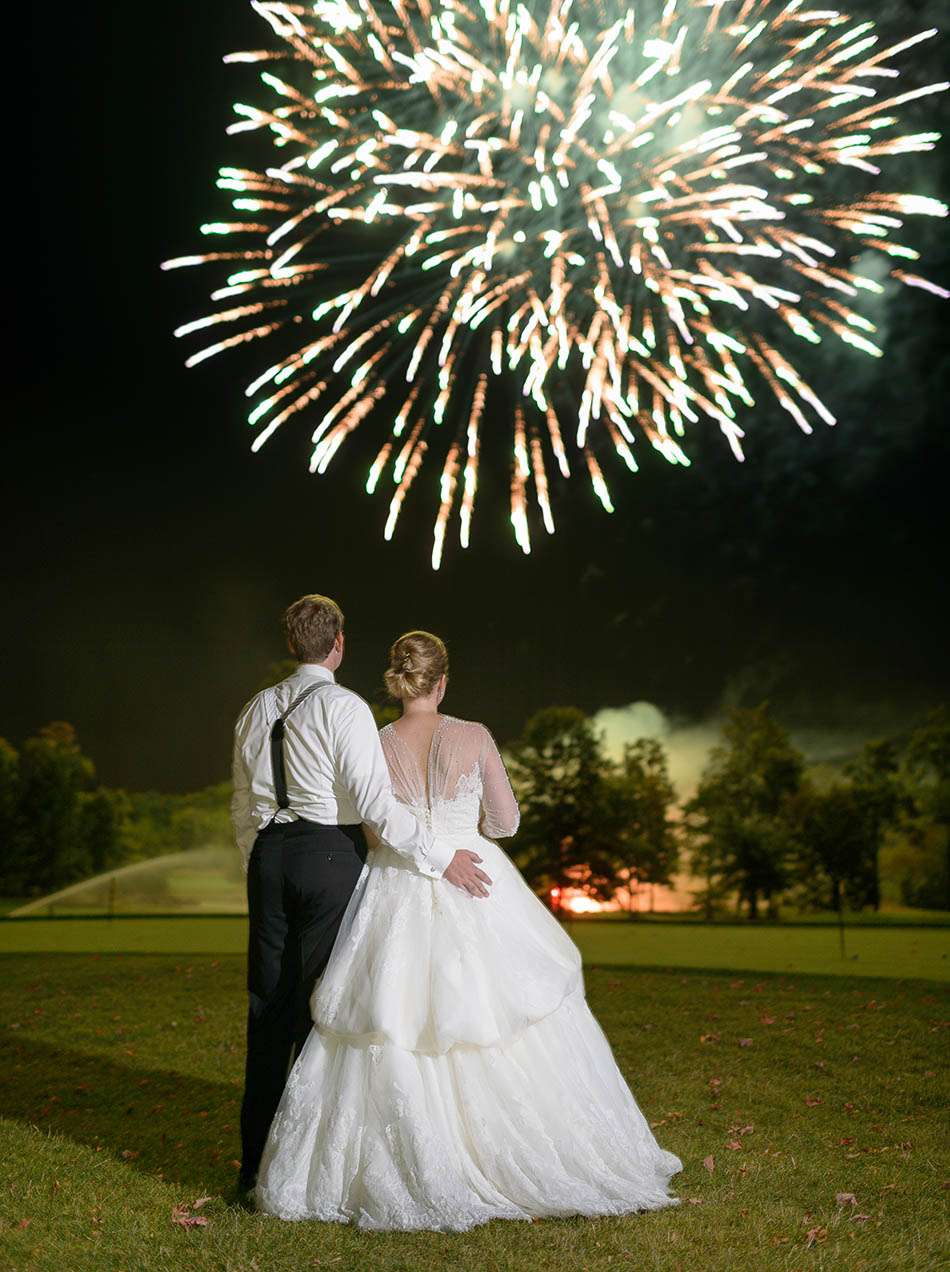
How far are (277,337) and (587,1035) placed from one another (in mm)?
27394

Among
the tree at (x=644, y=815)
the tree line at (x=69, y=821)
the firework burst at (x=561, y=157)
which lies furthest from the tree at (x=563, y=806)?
the firework burst at (x=561, y=157)

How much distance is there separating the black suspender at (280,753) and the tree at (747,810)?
3933cm

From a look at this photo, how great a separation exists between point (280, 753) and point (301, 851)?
1.31ft

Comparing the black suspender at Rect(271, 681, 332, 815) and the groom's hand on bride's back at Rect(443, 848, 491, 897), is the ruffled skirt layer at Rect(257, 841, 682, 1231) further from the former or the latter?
the black suspender at Rect(271, 681, 332, 815)

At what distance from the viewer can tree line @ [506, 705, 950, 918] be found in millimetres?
40500

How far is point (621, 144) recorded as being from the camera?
11.1 metres

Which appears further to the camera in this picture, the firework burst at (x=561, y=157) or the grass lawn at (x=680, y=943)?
the grass lawn at (x=680, y=943)

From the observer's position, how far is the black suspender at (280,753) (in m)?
4.96

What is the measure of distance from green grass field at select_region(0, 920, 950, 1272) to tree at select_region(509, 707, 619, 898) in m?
26.1

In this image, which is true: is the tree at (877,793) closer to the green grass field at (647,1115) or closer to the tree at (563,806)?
the tree at (563,806)

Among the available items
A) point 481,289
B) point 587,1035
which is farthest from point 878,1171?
point 481,289

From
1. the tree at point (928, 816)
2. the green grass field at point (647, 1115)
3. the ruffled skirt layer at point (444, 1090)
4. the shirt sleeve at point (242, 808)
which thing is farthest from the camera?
the tree at point (928, 816)

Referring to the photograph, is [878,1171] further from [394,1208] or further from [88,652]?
[88,652]

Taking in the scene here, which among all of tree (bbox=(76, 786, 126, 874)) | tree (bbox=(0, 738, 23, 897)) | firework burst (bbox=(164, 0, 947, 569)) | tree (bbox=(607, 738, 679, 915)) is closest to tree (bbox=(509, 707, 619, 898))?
tree (bbox=(607, 738, 679, 915))
